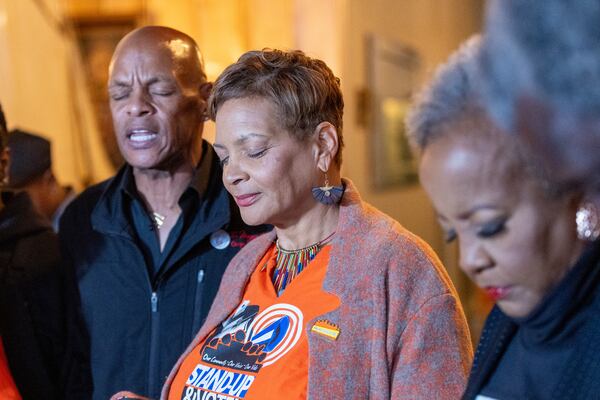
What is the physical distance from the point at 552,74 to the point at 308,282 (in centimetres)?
103

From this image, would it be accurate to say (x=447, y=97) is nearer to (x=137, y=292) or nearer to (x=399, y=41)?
(x=137, y=292)

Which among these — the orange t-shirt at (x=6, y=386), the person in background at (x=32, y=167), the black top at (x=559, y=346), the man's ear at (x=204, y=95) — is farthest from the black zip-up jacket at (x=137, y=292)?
the black top at (x=559, y=346)

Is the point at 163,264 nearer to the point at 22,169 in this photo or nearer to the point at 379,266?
the point at 379,266

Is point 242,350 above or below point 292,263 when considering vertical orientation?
below

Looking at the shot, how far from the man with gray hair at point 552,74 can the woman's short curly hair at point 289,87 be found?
1.01m

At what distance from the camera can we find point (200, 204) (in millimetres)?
2223

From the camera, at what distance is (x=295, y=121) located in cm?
176

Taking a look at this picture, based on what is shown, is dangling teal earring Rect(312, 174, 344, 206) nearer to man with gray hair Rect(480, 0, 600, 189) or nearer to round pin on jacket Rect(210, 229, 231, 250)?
round pin on jacket Rect(210, 229, 231, 250)

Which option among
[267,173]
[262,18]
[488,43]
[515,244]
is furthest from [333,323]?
[262,18]

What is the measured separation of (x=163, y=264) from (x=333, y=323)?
73cm

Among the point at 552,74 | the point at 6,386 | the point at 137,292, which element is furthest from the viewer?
the point at 137,292

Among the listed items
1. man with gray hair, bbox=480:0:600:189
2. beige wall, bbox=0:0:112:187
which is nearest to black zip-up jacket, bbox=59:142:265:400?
man with gray hair, bbox=480:0:600:189

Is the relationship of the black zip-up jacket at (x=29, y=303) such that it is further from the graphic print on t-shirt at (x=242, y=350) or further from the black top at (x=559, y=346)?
the black top at (x=559, y=346)

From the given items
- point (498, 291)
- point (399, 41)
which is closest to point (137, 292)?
point (498, 291)
